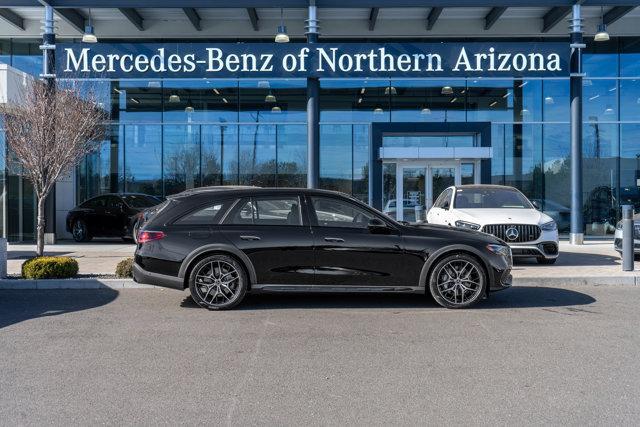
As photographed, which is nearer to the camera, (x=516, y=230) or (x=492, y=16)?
(x=516, y=230)

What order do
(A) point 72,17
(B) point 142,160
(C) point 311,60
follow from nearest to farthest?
1. (C) point 311,60
2. (A) point 72,17
3. (B) point 142,160

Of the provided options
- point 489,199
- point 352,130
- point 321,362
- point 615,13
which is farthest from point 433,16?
point 321,362

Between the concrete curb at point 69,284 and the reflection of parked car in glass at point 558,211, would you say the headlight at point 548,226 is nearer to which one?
the concrete curb at point 69,284

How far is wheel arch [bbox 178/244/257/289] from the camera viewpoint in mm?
7676

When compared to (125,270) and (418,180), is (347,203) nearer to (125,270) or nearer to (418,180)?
(125,270)

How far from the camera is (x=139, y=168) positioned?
2019cm

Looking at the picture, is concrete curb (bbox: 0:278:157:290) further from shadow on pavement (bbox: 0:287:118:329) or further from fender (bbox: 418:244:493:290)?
fender (bbox: 418:244:493:290)

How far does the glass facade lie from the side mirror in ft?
40.0

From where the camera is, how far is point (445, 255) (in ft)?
25.7

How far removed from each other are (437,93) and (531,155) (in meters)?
3.88

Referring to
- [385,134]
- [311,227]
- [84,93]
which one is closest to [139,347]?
[311,227]

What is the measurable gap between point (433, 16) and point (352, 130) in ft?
15.0

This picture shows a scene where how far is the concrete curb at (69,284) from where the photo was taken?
9.68 m

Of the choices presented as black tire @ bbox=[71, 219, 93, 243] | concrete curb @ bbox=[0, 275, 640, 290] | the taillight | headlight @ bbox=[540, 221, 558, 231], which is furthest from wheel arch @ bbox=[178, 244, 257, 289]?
black tire @ bbox=[71, 219, 93, 243]
